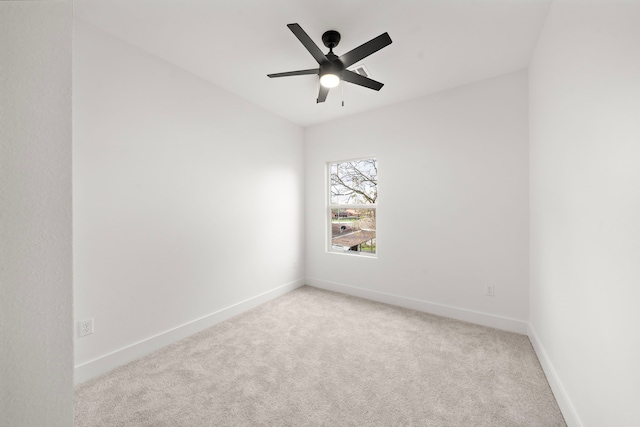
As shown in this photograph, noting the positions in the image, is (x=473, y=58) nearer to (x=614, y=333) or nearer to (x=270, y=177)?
(x=614, y=333)

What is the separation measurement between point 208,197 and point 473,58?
296 cm

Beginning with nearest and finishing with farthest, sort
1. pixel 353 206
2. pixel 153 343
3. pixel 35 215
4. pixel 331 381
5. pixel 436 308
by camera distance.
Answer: pixel 35 215, pixel 331 381, pixel 153 343, pixel 436 308, pixel 353 206

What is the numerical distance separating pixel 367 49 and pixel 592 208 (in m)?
1.60

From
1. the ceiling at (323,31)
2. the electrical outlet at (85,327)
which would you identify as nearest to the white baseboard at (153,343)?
the electrical outlet at (85,327)

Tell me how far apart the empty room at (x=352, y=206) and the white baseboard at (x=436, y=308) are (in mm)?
22

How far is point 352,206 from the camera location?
3.90 metres

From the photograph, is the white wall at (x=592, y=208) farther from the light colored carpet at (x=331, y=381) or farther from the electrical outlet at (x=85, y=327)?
the electrical outlet at (x=85, y=327)

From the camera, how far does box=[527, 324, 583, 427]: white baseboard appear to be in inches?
58.7

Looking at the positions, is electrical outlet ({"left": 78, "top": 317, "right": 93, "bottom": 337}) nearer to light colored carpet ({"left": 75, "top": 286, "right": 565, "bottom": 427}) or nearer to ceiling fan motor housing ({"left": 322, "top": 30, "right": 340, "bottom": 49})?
light colored carpet ({"left": 75, "top": 286, "right": 565, "bottom": 427})

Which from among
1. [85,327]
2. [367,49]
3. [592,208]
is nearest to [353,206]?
[367,49]

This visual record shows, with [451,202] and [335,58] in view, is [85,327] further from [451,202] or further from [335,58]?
[451,202]

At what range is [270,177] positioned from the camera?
3.64 m

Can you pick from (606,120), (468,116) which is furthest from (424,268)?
(606,120)

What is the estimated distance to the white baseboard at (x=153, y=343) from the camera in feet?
6.44
